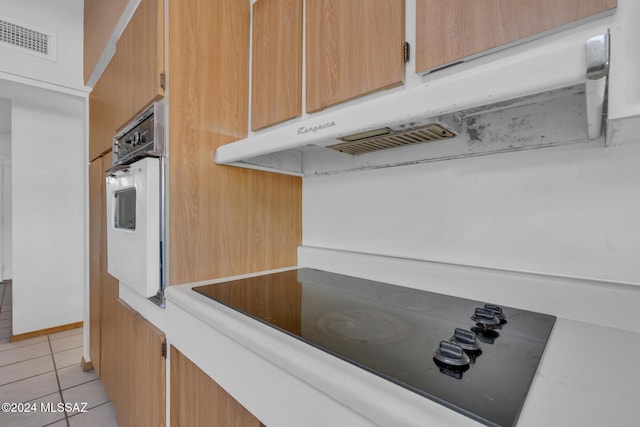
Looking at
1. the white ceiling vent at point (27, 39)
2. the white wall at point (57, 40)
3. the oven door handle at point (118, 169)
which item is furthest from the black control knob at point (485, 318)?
the white ceiling vent at point (27, 39)

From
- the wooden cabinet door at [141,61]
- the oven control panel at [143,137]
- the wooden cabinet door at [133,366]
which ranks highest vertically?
the wooden cabinet door at [141,61]

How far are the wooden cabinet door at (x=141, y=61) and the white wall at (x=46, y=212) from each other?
1.72 metres

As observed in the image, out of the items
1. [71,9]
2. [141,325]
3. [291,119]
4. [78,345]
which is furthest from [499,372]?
[78,345]

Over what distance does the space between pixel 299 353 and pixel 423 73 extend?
0.72m

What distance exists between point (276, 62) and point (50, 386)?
2.50 m

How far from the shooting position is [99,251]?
5.96 feet

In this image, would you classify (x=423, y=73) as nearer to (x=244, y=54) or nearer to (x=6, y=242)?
(x=244, y=54)

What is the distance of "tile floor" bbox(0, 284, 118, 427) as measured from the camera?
164 centimetres

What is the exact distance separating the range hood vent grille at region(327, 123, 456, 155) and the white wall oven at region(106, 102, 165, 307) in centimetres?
66

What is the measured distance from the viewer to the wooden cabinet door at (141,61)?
3.44ft

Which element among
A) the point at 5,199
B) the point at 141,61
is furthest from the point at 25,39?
the point at 5,199

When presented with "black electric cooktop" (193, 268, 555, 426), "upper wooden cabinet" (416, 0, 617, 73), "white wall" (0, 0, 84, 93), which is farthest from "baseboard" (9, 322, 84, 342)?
"upper wooden cabinet" (416, 0, 617, 73)

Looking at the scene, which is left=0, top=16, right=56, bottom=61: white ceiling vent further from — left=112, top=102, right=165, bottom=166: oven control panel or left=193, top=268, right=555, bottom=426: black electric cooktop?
left=193, top=268, right=555, bottom=426: black electric cooktop

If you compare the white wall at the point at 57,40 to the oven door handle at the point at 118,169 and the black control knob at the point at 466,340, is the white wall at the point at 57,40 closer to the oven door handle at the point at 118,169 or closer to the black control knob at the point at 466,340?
the oven door handle at the point at 118,169
